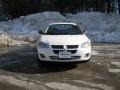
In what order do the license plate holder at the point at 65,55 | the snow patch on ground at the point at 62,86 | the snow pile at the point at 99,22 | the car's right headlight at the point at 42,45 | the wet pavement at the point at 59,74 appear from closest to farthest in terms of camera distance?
the snow patch on ground at the point at 62,86 < the wet pavement at the point at 59,74 < the license plate holder at the point at 65,55 < the car's right headlight at the point at 42,45 < the snow pile at the point at 99,22

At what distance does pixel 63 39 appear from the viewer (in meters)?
10.7

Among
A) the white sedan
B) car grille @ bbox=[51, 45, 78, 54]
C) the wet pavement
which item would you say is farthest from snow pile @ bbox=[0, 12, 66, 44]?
car grille @ bbox=[51, 45, 78, 54]

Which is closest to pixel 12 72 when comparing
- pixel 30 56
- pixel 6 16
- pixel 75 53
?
pixel 75 53

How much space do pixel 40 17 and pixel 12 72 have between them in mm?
23541

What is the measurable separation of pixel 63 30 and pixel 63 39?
4.90 ft

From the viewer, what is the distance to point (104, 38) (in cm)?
2144

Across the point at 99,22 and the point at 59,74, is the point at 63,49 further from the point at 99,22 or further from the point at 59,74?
the point at 99,22

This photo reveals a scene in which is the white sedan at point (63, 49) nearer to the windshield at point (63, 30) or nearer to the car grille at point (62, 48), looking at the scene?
the car grille at point (62, 48)

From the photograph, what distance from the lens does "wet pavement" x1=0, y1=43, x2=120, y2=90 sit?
8359 millimetres

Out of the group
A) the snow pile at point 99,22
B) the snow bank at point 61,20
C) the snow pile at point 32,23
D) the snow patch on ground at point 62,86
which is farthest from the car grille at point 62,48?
the snow pile at point 32,23

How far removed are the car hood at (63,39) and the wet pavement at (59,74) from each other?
78 cm

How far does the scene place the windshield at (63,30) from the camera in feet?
39.3

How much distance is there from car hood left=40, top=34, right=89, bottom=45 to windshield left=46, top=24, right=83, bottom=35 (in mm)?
654

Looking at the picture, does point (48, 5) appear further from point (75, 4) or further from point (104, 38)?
point (104, 38)
